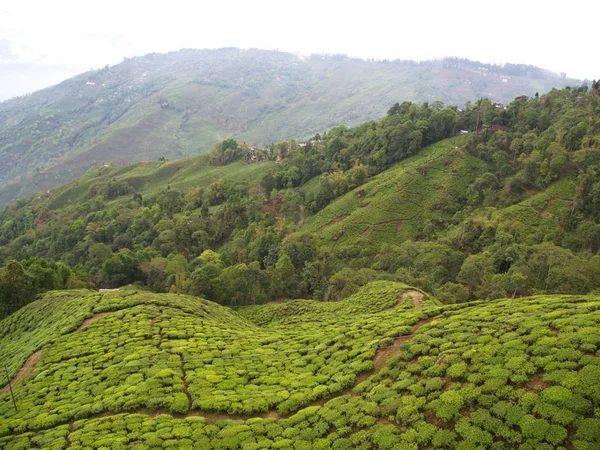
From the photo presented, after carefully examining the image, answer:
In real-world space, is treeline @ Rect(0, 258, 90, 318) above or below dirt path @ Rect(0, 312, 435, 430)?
below

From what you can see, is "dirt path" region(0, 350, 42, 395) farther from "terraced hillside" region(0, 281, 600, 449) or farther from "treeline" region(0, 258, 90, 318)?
"treeline" region(0, 258, 90, 318)

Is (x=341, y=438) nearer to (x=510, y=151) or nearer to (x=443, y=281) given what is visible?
(x=443, y=281)

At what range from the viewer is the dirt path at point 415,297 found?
41.8m

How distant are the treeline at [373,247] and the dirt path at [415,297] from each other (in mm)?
7410

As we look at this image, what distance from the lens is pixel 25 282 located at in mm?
55812

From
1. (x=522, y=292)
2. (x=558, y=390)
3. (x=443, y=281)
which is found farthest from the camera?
(x=443, y=281)

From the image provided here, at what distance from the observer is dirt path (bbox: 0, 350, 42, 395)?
31962mm

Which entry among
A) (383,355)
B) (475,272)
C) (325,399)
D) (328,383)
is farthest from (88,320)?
(475,272)

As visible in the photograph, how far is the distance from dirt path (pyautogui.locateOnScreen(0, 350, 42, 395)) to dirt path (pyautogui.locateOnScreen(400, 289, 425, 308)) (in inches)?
1469

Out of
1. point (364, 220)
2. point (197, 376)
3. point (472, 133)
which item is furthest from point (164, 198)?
point (197, 376)

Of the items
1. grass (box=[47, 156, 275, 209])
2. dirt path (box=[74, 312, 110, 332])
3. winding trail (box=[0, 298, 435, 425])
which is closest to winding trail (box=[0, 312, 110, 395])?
dirt path (box=[74, 312, 110, 332])

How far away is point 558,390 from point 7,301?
2630 inches

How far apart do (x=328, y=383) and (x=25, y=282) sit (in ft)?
174

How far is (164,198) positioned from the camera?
134m
